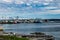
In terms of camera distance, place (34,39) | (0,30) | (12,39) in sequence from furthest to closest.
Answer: (34,39)
(0,30)
(12,39)

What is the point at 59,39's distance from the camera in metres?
56.9

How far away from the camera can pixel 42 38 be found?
52219 millimetres

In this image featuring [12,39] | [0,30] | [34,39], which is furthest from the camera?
[34,39]

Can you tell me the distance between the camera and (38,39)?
51062mm

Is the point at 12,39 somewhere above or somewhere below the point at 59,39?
above

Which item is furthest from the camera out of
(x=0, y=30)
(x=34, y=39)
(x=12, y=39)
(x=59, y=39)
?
(x=59, y=39)

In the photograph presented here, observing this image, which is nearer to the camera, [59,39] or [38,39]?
[38,39]

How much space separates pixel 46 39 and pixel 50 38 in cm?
95

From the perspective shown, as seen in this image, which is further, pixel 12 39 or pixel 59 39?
pixel 59 39

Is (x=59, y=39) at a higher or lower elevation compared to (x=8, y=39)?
lower

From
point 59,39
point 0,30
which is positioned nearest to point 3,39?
point 0,30

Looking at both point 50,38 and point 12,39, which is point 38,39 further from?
point 12,39

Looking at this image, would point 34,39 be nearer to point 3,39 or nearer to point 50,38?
point 50,38

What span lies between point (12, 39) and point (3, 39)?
1550 mm
